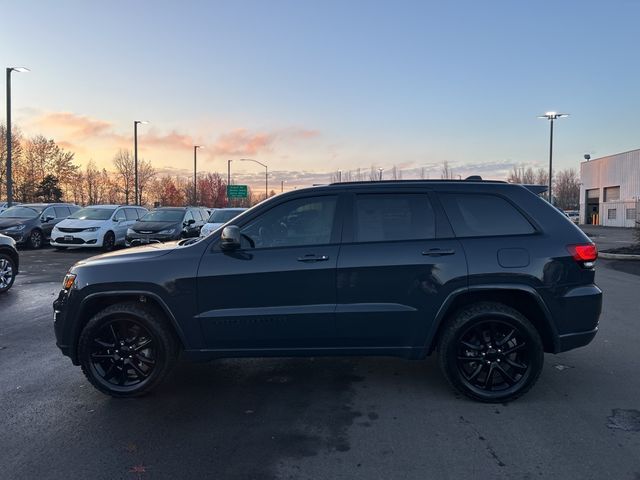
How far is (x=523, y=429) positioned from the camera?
3.78m

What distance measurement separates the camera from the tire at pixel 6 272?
9.39m

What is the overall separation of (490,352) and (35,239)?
18487 mm

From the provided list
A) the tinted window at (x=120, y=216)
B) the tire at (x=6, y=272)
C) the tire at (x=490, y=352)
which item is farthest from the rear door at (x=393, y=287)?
the tinted window at (x=120, y=216)

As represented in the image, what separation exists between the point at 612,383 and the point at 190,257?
4.09 m

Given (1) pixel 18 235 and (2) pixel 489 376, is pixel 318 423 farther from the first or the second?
(1) pixel 18 235

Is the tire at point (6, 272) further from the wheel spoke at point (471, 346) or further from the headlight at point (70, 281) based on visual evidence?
the wheel spoke at point (471, 346)

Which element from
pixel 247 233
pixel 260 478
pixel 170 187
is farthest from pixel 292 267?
pixel 170 187

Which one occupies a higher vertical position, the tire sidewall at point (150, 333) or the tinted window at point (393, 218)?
the tinted window at point (393, 218)

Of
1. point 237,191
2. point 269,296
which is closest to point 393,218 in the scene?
point 269,296

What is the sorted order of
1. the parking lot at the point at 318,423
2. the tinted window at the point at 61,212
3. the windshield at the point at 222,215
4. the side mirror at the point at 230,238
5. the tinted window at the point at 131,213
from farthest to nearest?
the tinted window at the point at 61,212
the tinted window at the point at 131,213
the windshield at the point at 222,215
the side mirror at the point at 230,238
the parking lot at the point at 318,423

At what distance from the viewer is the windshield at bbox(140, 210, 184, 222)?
58.7 ft

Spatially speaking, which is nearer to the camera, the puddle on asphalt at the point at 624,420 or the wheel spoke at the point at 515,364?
the puddle on asphalt at the point at 624,420

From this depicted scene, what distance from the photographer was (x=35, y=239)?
18.4 meters

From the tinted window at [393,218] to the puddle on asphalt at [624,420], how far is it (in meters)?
2.01
